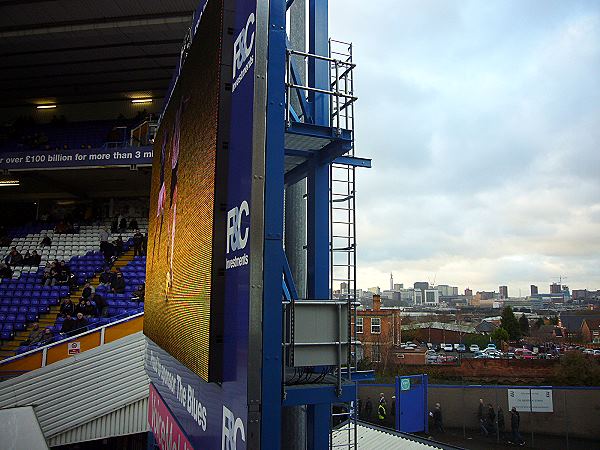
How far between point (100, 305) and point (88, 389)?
13.0 feet

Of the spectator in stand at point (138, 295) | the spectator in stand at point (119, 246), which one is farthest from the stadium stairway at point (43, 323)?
the spectator in stand at point (138, 295)

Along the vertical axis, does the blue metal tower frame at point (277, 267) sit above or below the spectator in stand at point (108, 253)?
below

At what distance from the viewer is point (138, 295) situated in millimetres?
15820

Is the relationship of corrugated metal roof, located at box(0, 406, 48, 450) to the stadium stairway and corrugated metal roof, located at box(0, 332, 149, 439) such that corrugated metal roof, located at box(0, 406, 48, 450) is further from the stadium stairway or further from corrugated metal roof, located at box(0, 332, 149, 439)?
the stadium stairway

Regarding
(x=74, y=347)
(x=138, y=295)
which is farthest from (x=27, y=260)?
(x=74, y=347)

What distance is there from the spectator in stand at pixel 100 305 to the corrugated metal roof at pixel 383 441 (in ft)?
29.9

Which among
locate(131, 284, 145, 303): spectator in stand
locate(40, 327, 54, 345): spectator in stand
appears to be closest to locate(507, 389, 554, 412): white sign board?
locate(131, 284, 145, 303): spectator in stand

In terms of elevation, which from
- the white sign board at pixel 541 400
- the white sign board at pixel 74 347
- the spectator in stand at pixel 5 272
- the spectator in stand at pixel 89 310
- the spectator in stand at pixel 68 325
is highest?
the spectator in stand at pixel 5 272

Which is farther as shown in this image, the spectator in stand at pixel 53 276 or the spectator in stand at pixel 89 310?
the spectator in stand at pixel 53 276

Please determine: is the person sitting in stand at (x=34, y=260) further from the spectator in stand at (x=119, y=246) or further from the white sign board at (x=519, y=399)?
the white sign board at (x=519, y=399)

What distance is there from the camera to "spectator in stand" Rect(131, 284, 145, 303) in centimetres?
1566

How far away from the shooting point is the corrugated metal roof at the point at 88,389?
11.3 meters

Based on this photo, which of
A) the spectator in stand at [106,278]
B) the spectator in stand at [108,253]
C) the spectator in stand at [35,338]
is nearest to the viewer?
the spectator in stand at [35,338]

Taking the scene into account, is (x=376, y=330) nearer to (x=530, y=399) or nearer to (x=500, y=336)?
(x=500, y=336)
